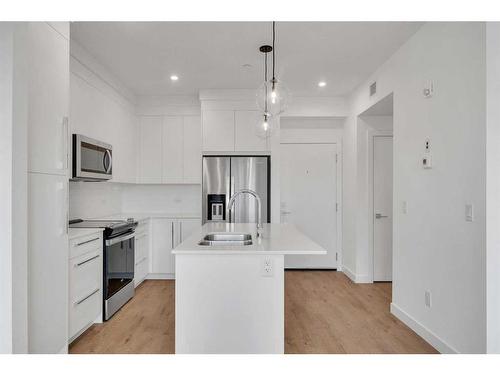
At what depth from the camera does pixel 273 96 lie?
7.57 ft

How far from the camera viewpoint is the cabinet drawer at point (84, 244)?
Answer: 2.45 metres

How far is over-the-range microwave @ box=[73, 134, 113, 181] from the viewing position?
2824 millimetres

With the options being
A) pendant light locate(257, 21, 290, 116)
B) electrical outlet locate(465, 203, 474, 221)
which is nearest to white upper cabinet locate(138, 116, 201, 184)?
pendant light locate(257, 21, 290, 116)

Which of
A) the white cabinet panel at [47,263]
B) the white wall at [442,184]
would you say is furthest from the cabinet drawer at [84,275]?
the white wall at [442,184]

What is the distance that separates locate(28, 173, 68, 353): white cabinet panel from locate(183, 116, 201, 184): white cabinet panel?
2.48m

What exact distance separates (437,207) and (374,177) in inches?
75.3

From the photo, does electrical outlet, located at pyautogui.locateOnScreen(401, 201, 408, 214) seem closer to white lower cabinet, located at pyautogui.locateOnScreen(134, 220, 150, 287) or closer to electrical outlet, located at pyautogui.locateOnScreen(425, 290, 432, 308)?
electrical outlet, located at pyautogui.locateOnScreen(425, 290, 432, 308)

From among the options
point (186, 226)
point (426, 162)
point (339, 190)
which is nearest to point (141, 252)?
point (186, 226)

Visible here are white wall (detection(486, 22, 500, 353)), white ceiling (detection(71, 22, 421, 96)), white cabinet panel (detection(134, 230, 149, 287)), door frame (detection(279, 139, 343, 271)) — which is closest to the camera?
white wall (detection(486, 22, 500, 353))

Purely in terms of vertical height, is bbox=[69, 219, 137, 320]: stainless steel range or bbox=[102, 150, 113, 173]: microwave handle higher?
bbox=[102, 150, 113, 173]: microwave handle

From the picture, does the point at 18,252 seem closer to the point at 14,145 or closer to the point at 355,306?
the point at 14,145
